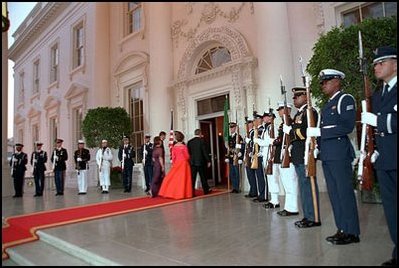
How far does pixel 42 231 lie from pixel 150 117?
25.4ft

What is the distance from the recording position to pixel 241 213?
5.46m

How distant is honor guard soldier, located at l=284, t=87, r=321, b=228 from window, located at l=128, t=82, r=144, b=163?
947 centimetres

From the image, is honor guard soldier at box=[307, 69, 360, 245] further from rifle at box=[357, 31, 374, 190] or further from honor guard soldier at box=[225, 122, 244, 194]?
honor guard soldier at box=[225, 122, 244, 194]

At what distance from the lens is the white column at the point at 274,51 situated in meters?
8.36

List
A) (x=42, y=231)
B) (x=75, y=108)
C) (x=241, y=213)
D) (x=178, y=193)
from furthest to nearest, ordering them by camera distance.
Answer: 1. (x=75, y=108)
2. (x=178, y=193)
3. (x=241, y=213)
4. (x=42, y=231)

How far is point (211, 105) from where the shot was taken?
36.1ft

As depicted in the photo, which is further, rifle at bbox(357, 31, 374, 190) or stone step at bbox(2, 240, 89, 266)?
stone step at bbox(2, 240, 89, 266)

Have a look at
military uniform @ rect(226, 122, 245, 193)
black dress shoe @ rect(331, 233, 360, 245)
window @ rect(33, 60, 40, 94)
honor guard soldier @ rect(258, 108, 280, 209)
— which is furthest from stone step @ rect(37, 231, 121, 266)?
window @ rect(33, 60, 40, 94)

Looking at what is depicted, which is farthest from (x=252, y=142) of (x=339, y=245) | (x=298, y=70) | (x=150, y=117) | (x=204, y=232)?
(x=150, y=117)

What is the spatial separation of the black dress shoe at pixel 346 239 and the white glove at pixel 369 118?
4.02 ft

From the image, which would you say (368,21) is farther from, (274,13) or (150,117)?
(150,117)

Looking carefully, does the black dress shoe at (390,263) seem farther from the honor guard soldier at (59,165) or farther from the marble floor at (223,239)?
the honor guard soldier at (59,165)

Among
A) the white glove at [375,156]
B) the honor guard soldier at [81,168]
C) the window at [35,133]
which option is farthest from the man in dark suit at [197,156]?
the window at [35,133]

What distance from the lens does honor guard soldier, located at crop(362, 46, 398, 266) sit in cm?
291
